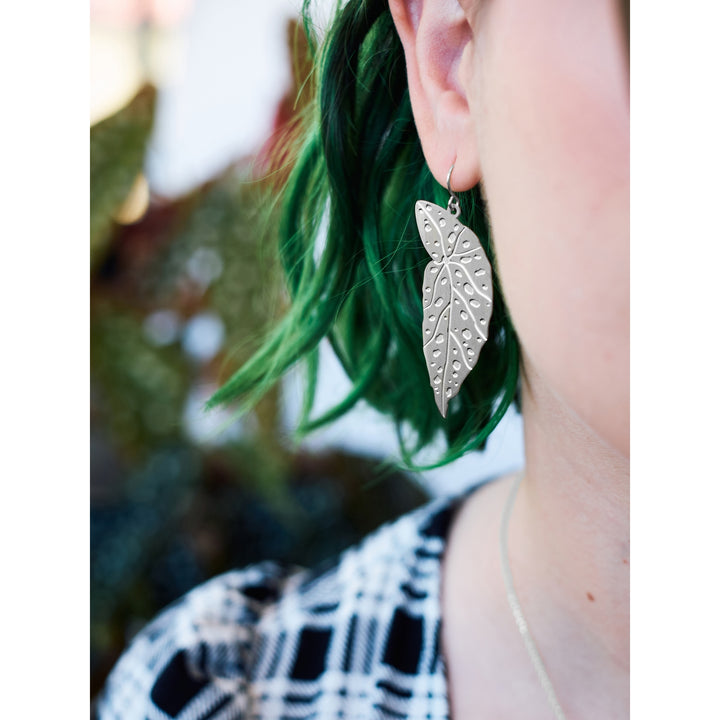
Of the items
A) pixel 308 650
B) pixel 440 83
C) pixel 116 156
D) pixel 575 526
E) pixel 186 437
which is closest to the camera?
pixel 440 83

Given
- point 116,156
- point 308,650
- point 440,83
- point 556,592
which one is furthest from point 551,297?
point 116,156

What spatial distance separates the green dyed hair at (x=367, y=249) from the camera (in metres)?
0.65

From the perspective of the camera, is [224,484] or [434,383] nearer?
[434,383]

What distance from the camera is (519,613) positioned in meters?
0.71

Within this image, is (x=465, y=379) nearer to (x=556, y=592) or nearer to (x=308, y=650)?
(x=556, y=592)

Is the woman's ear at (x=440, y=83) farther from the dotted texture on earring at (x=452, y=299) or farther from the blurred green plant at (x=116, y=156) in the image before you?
the blurred green plant at (x=116, y=156)
